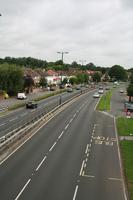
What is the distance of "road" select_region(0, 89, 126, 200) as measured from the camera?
24.9m

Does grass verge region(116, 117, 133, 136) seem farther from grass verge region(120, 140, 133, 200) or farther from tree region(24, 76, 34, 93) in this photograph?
tree region(24, 76, 34, 93)

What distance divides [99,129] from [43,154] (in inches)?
785

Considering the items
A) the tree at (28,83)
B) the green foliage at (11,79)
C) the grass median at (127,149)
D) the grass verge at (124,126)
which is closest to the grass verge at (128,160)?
the grass median at (127,149)

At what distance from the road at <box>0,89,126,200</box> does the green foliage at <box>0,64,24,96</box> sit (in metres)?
57.6

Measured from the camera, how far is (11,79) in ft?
360

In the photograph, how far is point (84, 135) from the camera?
1933 inches

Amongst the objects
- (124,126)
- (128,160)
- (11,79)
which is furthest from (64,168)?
(11,79)

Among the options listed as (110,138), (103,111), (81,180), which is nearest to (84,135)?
(110,138)

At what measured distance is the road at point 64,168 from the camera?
24906mm

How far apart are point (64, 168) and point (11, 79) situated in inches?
3147

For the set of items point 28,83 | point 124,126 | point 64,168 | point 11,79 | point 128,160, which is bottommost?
A: point 124,126

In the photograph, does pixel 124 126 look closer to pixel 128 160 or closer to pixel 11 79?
pixel 128 160

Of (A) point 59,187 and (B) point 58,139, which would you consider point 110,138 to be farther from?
(A) point 59,187

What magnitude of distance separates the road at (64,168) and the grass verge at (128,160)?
0.51 metres
